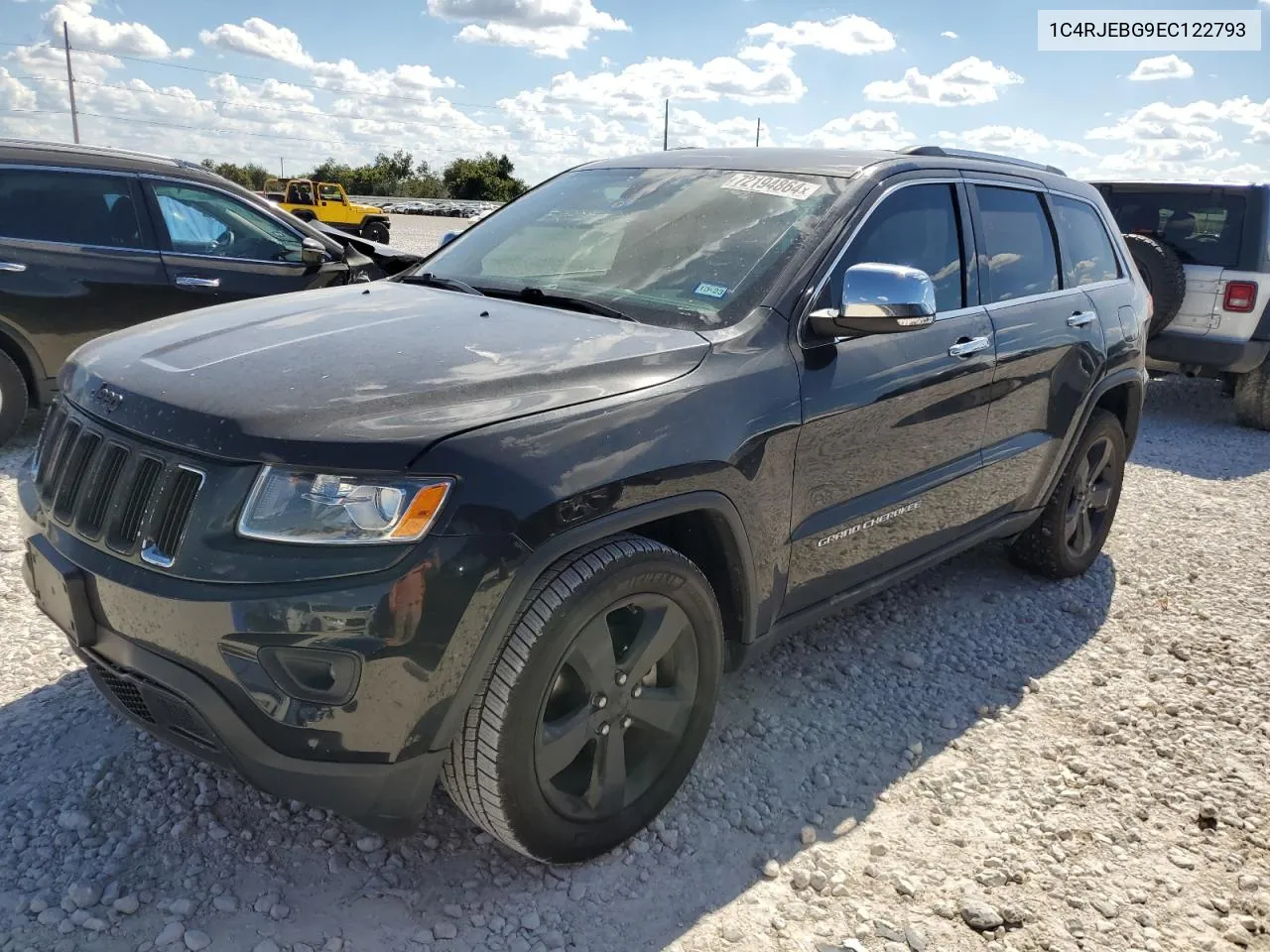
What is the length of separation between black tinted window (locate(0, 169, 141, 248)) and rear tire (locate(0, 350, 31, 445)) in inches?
29.4

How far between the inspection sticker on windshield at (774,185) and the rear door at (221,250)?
4.08 metres

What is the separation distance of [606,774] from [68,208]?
527 cm

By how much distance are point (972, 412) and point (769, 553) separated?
1.23m

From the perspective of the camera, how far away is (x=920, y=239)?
3656 millimetres

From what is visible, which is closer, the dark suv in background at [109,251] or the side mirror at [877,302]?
the side mirror at [877,302]

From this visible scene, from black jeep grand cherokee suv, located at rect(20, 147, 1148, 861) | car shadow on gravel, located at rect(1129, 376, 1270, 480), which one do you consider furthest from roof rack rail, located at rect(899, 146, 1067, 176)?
car shadow on gravel, located at rect(1129, 376, 1270, 480)

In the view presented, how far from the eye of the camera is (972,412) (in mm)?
3777

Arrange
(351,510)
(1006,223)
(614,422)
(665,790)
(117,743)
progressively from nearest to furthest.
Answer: (351,510)
(614,422)
(665,790)
(117,743)
(1006,223)

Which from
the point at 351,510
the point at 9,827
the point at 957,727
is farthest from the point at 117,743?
the point at 957,727

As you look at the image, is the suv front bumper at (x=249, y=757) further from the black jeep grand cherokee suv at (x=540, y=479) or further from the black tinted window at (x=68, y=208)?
the black tinted window at (x=68, y=208)

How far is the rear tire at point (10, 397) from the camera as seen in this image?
5.93 metres

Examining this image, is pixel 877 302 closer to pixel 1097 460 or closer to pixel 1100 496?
pixel 1097 460

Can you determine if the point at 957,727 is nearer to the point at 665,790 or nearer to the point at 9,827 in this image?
the point at 665,790

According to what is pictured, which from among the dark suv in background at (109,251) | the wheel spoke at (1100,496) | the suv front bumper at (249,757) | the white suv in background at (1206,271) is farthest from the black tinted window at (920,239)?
the white suv in background at (1206,271)
